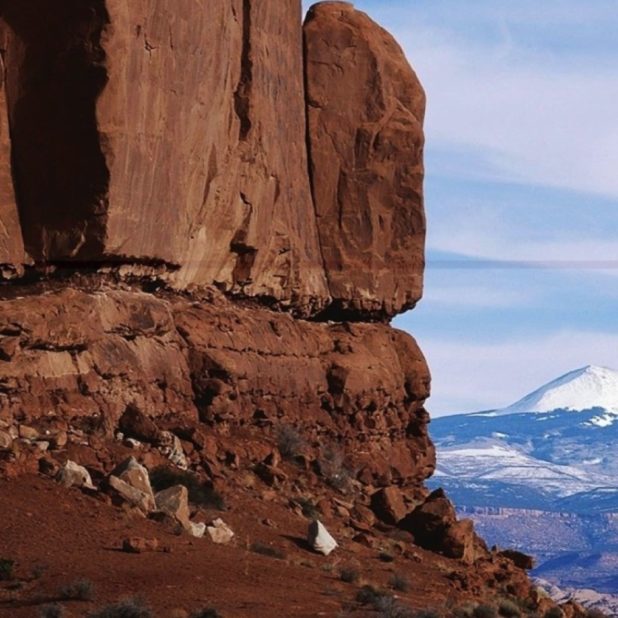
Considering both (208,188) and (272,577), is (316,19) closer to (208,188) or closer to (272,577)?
(208,188)

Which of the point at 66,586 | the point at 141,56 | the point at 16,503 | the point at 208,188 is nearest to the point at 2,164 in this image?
the point at 141,56

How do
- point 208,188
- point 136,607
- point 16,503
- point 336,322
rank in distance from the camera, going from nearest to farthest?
point 136,607
point 16,503
point 208,188
point 336,322

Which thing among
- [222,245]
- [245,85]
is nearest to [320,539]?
[222,245]

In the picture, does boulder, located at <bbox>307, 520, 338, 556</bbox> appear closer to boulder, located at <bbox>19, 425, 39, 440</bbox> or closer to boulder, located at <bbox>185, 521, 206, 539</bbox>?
boulder, located at <bbox>185, 521, 206, 539</bbox>

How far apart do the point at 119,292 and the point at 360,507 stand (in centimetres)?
781

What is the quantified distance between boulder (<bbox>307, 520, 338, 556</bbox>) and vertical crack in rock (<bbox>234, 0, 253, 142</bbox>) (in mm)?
10775

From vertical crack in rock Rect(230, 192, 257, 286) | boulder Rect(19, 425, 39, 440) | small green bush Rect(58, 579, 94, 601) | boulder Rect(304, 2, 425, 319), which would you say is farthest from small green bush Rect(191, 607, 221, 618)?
boulder Rect(304, 2, 425, 319)

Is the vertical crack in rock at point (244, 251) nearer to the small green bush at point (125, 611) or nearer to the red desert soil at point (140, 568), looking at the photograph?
the red desert soil at point (140, 568)

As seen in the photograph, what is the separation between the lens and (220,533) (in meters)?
33.0

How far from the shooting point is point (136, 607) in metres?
25.5

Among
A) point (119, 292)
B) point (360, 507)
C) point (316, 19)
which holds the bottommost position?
point (360, 507)

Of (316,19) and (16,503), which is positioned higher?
(316,19)

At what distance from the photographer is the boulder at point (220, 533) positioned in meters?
32.8

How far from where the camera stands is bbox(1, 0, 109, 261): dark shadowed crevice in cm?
3588
